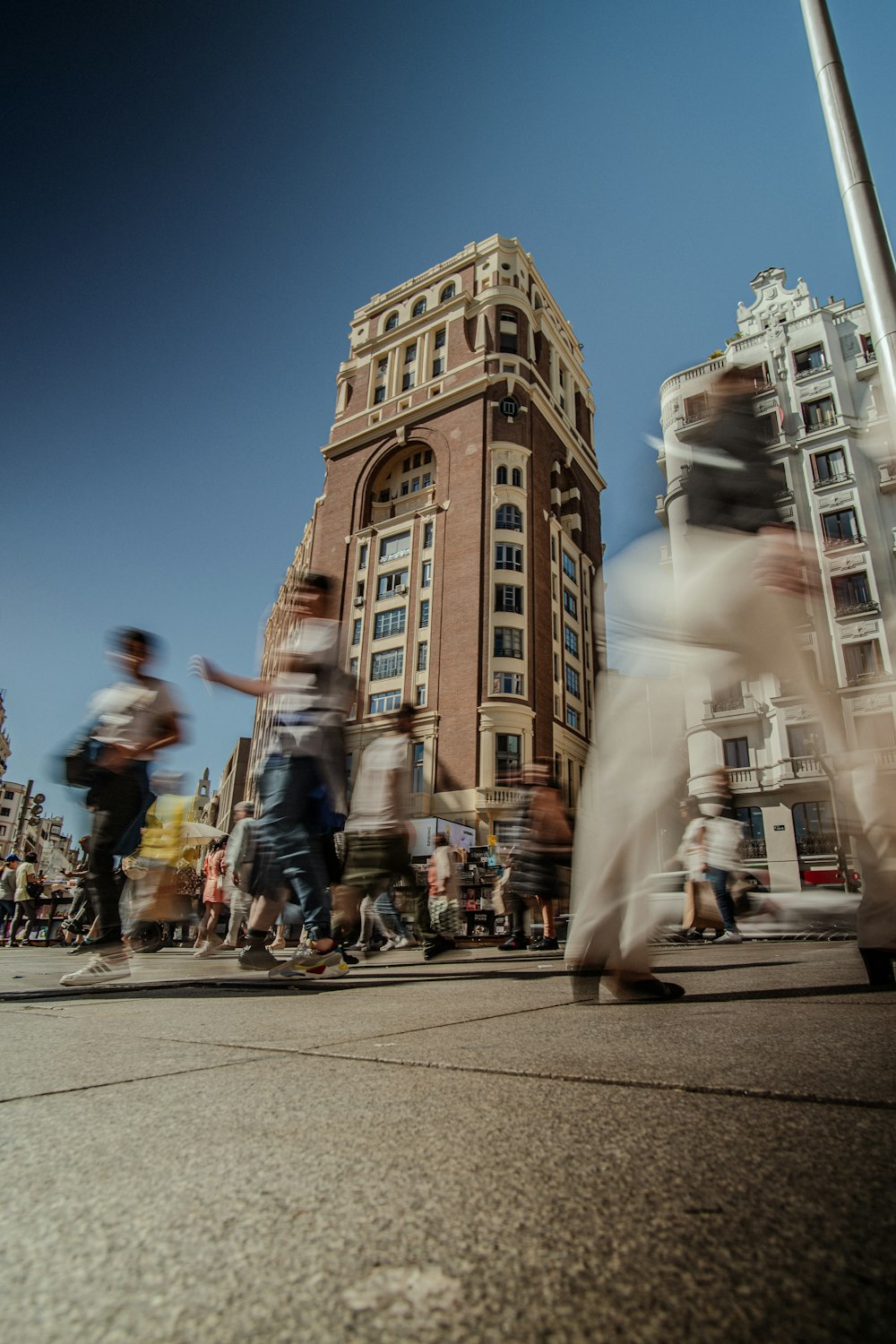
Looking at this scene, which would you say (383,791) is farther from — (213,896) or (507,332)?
(507,332)

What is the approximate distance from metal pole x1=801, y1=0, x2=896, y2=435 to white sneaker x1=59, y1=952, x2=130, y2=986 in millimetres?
5058

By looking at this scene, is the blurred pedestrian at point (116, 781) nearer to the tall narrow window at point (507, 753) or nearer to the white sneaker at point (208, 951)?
the white sneaker at point (208, 951)

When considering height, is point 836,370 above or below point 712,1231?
above

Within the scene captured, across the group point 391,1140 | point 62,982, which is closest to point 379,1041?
point 391,1140

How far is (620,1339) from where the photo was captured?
0.47 metres

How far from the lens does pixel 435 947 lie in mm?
6941

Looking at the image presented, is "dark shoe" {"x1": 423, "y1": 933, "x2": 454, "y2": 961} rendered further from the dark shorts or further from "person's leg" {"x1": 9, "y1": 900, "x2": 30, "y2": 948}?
"person's leg" {"x1": 9, "y1": 900, "x2": 30, "y2": 948}

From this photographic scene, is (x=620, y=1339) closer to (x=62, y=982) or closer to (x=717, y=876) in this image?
(x=62, y=982)

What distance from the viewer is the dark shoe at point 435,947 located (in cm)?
682

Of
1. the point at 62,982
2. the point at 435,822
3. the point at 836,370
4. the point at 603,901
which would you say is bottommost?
the point at 62,982

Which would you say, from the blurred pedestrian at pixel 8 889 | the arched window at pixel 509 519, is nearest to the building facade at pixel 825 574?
the arched window at pixel 509 519

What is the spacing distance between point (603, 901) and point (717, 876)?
6.69 m

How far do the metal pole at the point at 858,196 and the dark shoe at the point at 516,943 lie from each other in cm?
653

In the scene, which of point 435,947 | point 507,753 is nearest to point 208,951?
point 435,947
